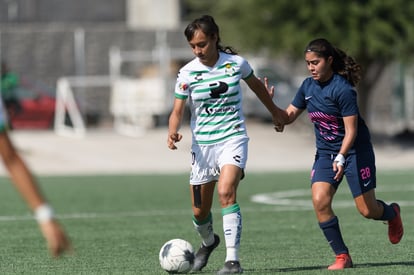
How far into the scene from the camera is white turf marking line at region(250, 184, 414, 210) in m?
17.1

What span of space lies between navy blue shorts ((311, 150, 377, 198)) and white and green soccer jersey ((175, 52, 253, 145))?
0.75 m

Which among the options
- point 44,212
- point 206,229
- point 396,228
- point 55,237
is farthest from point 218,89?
point 55,237

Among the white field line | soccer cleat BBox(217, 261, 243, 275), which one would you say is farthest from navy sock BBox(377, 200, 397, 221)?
the white field line

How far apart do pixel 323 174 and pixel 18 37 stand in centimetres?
2993

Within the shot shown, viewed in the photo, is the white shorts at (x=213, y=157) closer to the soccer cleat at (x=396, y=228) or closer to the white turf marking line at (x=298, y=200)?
the soccer cleat at (x=396, y=228)

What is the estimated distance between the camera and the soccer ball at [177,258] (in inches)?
368

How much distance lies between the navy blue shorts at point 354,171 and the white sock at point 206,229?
3.13ft

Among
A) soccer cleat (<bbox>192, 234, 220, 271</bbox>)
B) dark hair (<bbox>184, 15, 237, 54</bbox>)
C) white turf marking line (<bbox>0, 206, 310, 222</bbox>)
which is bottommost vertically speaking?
white turf marking line (<bbox>0, 206, 310, 222</bbox>)

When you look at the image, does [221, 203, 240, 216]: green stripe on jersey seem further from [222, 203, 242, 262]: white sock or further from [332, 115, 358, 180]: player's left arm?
[332, 115, 358, 180]: player's left arm

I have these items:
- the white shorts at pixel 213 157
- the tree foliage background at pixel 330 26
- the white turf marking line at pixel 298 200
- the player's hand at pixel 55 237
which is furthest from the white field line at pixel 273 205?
the tree foliage background at pixel 330 26

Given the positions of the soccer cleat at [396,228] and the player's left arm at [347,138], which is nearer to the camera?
the player's left arm at [347,138]

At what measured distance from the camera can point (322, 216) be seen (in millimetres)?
9656

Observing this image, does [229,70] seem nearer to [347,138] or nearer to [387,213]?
[347,138]

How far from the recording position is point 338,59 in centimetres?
983
